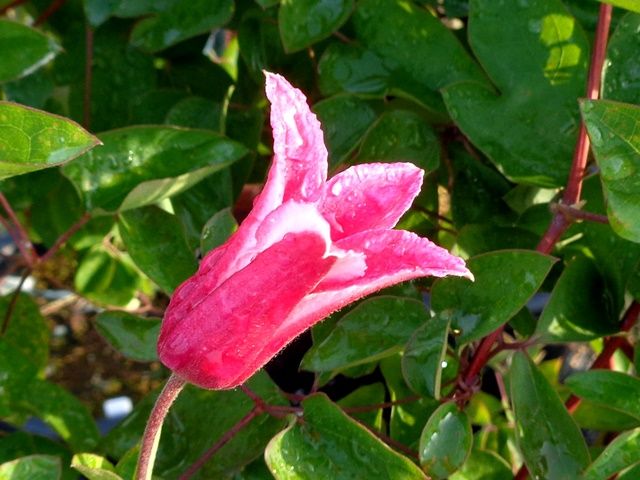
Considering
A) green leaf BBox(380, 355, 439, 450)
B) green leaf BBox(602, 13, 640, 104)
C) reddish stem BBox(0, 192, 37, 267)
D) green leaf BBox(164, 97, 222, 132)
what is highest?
green leaf BBox(602, 13, 640, 104)

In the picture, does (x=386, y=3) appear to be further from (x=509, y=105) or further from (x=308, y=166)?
(x=308, y=166)

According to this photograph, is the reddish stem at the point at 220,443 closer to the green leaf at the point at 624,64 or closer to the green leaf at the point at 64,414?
the green leaf at the point at 64,414

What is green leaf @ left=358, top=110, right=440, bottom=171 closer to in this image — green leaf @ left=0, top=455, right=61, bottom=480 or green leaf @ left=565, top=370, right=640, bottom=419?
green leaf @ left=565, top=370, right=640, bottom=419

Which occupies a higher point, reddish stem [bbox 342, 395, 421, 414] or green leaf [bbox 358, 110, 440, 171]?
green leaf [bbox 358, 110, 440, 171]

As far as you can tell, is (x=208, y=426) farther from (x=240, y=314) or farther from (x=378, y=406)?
(x=240, y=314)

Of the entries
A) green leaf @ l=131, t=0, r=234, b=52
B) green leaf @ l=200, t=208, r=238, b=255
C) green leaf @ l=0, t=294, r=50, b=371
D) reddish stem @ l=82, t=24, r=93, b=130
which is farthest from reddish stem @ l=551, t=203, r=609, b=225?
green leaf @ l=0, t=294, r=50, b=371

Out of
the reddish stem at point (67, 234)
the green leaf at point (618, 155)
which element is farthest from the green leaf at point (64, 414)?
the green leaf at point (618, 155)

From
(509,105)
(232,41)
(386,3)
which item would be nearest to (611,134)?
(509,105)
